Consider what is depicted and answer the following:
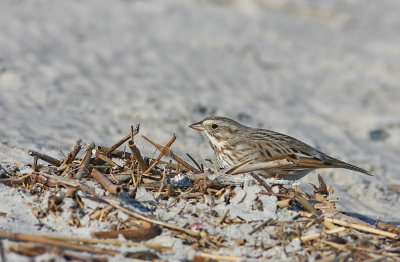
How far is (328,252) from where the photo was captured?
3.63m

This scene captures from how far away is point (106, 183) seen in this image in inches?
157

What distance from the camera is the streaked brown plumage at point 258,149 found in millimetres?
5484

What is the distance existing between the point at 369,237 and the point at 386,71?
8.04 meters

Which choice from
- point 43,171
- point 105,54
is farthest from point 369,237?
point 105,54

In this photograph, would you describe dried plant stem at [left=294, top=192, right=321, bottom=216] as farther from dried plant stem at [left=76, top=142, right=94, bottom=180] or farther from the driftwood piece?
dried plant stem at [left=76, top=142, right=94, bottom=180]

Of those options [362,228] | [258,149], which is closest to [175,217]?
[362,228]

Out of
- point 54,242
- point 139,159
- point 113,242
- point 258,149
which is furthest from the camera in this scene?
point 258,149

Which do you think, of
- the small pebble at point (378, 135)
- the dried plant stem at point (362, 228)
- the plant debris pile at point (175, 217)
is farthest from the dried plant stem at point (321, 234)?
the small pebble at point (378, 135)

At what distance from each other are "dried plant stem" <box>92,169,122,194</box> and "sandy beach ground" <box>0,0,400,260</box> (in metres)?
1.18

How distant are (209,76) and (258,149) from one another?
469cm

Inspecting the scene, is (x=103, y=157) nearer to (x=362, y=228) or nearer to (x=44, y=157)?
A: (x=44, y=157)

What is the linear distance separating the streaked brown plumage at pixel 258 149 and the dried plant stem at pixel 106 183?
5.21ft

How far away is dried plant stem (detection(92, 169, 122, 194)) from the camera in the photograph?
12.8 feet

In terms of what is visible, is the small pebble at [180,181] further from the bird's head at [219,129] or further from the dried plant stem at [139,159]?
the bird's head at [219,129]
